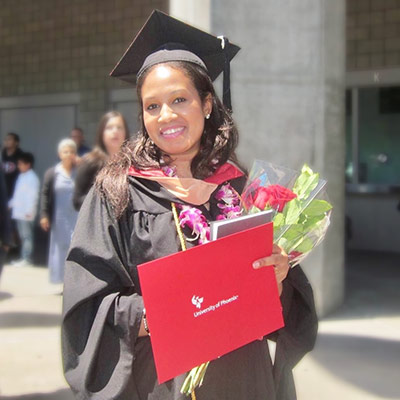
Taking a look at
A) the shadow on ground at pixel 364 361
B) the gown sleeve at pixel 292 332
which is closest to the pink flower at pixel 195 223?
the gown sleeve at pixel 292 332

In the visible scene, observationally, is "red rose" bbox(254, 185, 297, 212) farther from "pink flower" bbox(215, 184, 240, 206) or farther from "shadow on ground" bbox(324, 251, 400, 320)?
"shadow on ground" bbox(324, 251, 400, 320)

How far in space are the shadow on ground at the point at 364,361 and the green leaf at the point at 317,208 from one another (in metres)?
2.68

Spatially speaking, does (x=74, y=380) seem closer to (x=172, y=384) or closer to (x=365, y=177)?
(x=172, y=384)

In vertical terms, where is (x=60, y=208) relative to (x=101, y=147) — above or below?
below

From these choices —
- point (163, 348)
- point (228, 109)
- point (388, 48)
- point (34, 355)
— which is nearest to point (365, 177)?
point (388, 48)

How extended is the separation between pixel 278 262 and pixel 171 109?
0.53 m

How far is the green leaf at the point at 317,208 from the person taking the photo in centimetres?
185

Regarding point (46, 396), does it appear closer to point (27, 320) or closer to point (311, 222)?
point (27, 320)

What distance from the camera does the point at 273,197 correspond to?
1.82m

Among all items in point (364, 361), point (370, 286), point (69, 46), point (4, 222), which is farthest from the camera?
point (69, 46)

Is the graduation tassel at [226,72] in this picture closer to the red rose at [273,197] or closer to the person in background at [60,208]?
the red rose at [273,197]

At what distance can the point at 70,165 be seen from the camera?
672cm

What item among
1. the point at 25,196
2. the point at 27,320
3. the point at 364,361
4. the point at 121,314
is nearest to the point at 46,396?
the point at 27,320

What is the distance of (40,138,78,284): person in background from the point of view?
6578mm
